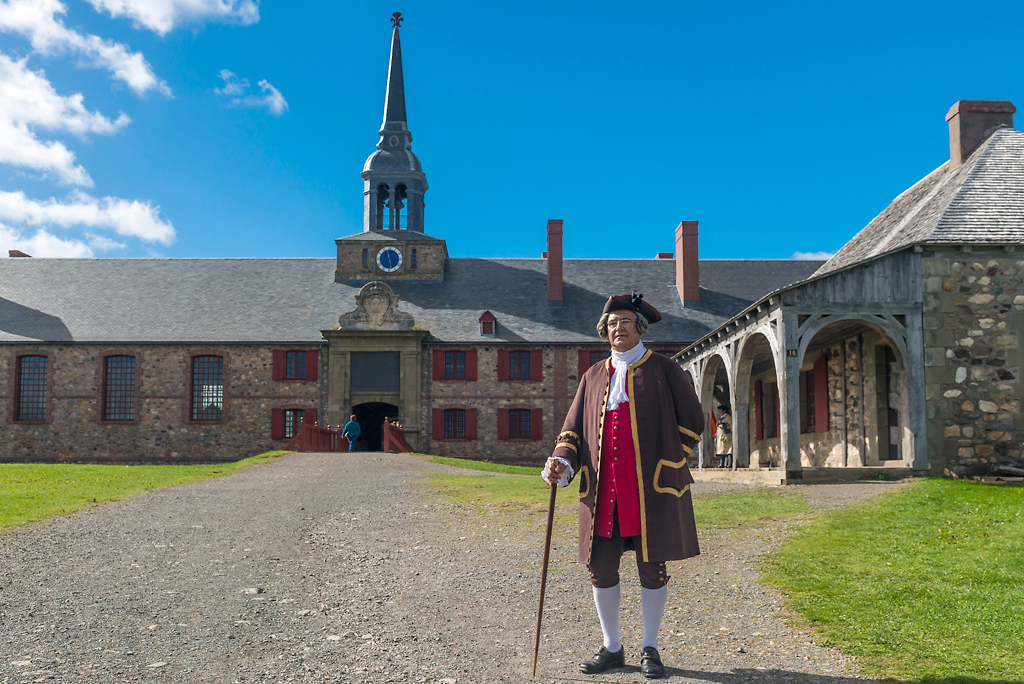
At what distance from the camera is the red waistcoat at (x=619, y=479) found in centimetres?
464

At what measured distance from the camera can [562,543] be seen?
336 inches

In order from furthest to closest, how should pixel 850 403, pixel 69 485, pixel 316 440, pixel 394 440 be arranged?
1. pixel 394 440
2. pixel 316 440
3. pixel 850 403
4. pixel 69 485

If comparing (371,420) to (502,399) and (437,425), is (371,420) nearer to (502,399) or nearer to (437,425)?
(437,425)

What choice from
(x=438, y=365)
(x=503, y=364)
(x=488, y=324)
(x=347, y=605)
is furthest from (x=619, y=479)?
(x=488, y=324)

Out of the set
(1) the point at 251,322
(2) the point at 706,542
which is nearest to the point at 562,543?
(2) the point at 706,542

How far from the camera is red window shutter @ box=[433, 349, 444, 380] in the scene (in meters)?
30.7

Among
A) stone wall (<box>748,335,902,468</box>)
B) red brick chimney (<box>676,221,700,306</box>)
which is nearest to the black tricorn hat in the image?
stone wall (<box>748,335,902,468</box>)

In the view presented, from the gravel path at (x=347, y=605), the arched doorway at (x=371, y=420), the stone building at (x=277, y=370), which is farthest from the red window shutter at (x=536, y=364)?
the gravel path at (x=347, y=605)

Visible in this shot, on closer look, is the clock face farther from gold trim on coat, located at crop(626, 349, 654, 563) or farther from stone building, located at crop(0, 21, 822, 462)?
gold trim on coat, located at crop(626, 349, 654, 563)

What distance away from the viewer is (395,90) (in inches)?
1476

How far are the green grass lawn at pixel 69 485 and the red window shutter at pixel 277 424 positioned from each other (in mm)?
8962

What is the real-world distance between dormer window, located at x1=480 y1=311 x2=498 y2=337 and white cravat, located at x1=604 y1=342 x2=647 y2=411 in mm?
26050

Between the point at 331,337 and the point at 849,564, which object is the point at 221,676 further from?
the point at 331,337

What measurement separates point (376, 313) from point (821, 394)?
16.7 m
